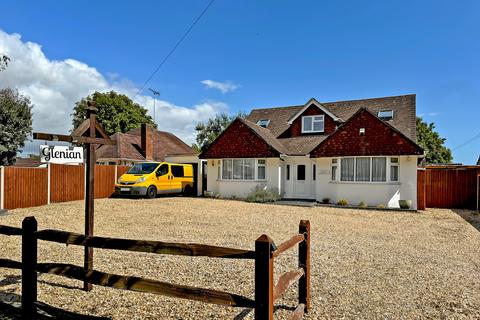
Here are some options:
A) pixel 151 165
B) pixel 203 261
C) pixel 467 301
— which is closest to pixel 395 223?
pixel 467 301

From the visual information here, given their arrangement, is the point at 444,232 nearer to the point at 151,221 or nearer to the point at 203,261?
the point at 203,261

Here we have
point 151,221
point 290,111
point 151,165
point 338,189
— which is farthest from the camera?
point 290,111

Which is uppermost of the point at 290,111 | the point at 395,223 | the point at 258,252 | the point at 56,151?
the point at 290,111

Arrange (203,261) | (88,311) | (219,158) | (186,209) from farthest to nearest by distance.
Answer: (219,158), (186,209), (203,261), (88,311)

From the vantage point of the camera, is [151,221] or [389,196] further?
[389,196]

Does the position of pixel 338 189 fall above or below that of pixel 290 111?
below

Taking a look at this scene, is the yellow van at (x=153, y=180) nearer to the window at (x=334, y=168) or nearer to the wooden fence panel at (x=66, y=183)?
the wooden fence panel at (x=66, y=183)

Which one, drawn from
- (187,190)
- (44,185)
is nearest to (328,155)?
(187,190)

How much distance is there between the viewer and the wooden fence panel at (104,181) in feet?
59.1

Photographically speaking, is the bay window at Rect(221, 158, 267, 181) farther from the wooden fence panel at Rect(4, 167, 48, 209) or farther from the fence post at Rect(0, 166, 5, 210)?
the fence post at Rect(0, 166, 5, 210)

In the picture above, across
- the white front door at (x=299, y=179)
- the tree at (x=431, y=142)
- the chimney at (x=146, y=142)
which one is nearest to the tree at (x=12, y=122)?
the chimney at (x=146, y=142)

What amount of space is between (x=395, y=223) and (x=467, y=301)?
7674 millimetres

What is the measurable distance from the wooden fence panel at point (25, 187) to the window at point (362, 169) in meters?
15.1

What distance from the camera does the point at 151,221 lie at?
36.2 ft
